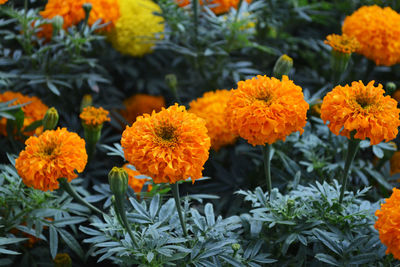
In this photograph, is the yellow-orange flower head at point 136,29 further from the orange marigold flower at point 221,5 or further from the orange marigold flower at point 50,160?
the orange marigold flower at point 50,160

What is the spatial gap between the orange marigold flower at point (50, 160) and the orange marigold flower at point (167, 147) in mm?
177

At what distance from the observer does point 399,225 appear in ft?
2.54

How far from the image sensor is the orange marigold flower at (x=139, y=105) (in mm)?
1699

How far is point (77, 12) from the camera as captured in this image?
150 centimetres

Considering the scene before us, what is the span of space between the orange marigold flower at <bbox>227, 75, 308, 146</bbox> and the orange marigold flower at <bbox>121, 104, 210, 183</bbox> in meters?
0.09

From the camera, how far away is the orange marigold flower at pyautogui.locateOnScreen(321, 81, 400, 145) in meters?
0.84

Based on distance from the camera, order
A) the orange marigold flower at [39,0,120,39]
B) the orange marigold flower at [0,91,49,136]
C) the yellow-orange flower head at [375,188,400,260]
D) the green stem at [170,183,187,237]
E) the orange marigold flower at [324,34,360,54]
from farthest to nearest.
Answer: the orange marigold flower at [39,0,120,39], the orange marigold flower at [0,91,49,136], the orange marigold flower at [324,34,360,54], the green stem at [170,183,187,237], the yellow-orange flower head at [375,188,400,260]

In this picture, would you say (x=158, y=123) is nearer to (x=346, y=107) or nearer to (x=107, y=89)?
(x=346, y=107)

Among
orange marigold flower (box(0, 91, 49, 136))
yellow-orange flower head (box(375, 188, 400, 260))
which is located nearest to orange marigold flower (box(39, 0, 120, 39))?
orange marigold flower (box(0, 91, 49, 136))

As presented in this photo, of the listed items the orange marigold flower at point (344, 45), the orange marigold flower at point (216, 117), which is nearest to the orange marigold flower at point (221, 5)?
the orange marigold flower at point (216, 117)

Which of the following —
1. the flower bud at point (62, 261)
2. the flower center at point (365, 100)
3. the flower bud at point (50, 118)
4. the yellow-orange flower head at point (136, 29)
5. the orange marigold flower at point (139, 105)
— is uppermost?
the flower center at point (365, 100)

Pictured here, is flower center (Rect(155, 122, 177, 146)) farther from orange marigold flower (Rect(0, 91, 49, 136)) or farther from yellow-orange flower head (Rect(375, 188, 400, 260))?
orange marigold flower (Rect(0, 91, 49, 136))

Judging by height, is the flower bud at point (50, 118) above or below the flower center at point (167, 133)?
below

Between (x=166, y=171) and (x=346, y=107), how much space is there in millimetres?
341
